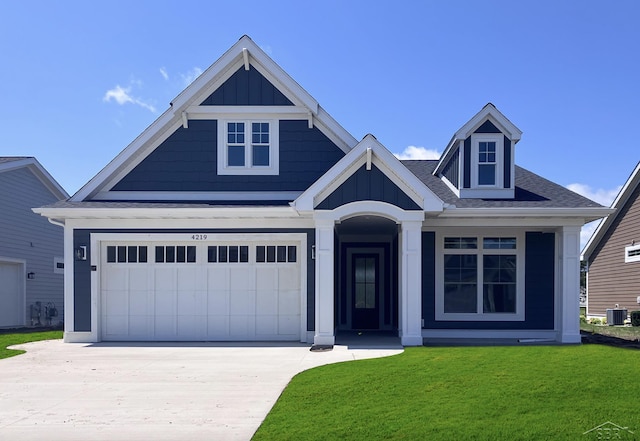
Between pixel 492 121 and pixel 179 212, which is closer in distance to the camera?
pixel 179 212

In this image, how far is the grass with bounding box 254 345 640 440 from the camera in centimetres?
564

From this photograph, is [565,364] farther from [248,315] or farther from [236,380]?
[248,315]

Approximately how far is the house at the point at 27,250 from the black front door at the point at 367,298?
13.1 meters

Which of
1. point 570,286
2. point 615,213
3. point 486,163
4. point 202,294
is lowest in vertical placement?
point 202,294

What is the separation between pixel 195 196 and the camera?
46.1ft

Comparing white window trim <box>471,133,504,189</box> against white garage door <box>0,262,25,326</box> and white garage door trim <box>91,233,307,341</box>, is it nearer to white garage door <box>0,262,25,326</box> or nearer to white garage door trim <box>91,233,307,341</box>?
white garage door trim <box>91,233,307,341</box>

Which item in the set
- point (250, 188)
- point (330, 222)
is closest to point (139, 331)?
point (250, 188)

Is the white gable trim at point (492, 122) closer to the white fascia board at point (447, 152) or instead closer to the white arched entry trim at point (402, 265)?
the white fascia board at point (447, 152)

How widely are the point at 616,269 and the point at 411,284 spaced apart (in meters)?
15.1

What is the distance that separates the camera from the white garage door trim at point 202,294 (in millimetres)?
13484

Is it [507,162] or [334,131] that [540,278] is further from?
[334,131]

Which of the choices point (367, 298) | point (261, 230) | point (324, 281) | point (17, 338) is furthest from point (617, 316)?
point (17, 338)

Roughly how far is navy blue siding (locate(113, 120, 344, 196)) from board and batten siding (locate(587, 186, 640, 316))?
14.3 meters

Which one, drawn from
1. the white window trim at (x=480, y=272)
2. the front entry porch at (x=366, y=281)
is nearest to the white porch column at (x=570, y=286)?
the white window trim at (x=480, y=272)
